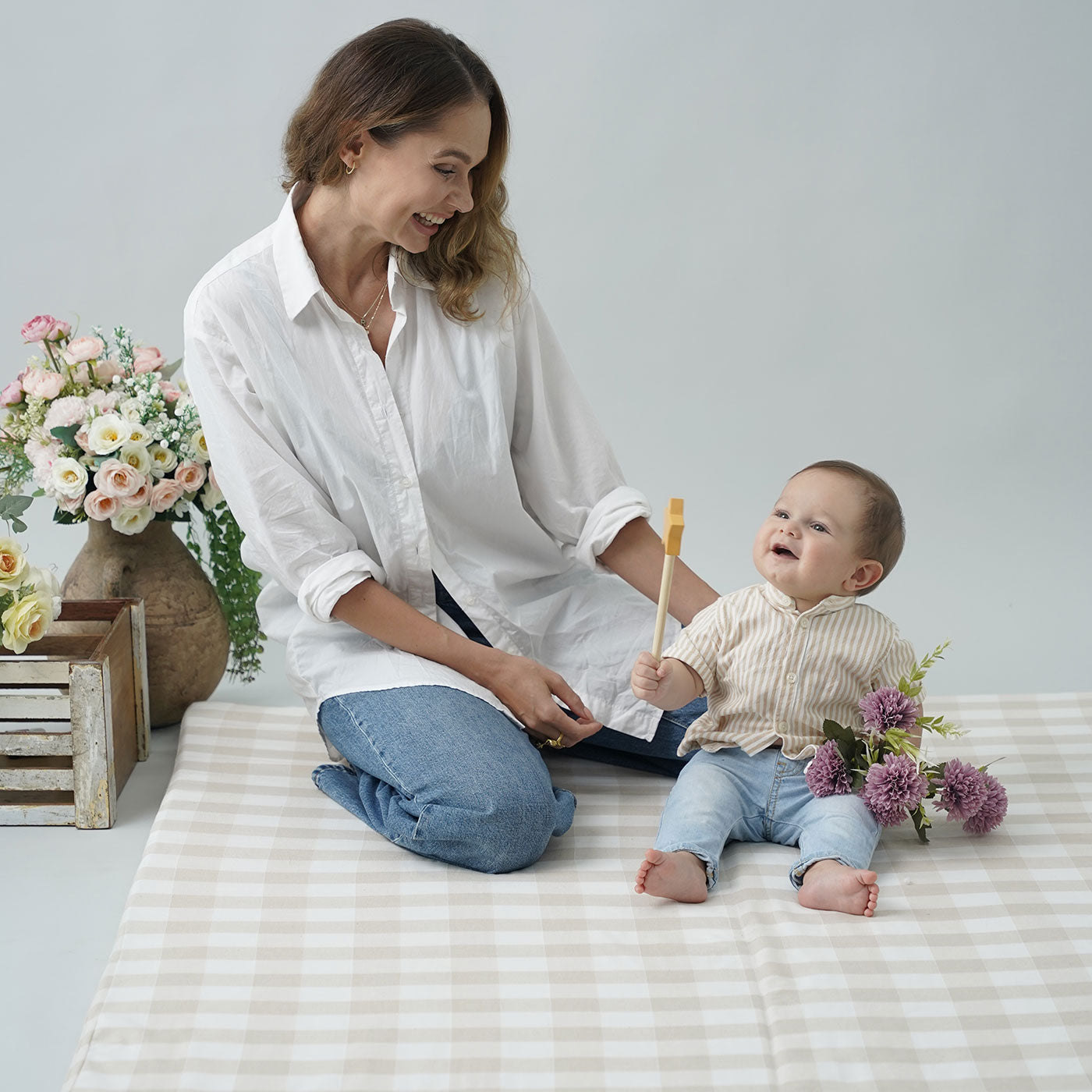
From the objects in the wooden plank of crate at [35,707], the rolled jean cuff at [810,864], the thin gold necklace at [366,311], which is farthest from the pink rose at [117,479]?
the rolled jean cuff at [810,864]

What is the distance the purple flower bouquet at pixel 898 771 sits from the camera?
2.06 meters

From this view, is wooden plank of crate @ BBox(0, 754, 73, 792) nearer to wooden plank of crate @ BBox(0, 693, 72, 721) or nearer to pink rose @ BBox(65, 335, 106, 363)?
wooden plank of crate @ BBox(0, 693, 72, 721)

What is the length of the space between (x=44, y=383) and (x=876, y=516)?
1539 mm

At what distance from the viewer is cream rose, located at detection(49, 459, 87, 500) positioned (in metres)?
2.47

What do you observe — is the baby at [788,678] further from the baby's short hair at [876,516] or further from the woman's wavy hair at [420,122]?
the woman's wavy hair at [420,122]

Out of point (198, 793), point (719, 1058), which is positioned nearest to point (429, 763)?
point (198, 793)

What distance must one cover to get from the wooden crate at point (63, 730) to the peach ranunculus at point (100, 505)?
0.64ft

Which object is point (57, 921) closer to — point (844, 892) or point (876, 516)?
point (844, 892)

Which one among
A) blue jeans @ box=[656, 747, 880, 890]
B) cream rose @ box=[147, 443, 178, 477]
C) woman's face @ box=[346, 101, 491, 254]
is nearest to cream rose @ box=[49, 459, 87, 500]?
cream rose @ box=[147, 443, 178, 477]

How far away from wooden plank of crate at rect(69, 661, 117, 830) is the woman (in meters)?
0.32

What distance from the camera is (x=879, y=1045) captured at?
1700 mm

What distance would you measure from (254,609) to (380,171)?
1.04 meters

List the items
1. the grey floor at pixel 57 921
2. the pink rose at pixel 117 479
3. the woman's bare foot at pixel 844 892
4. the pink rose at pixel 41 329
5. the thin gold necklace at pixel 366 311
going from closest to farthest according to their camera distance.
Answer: the grey floor at pixel 57 921
the woman's bare foot at pixel 844 892
the thin gold necklace at pixel 366 311
the pink rose at pixel 117 479
the pink rose at pixel 41 329

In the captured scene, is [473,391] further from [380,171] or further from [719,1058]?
[719,1058]
